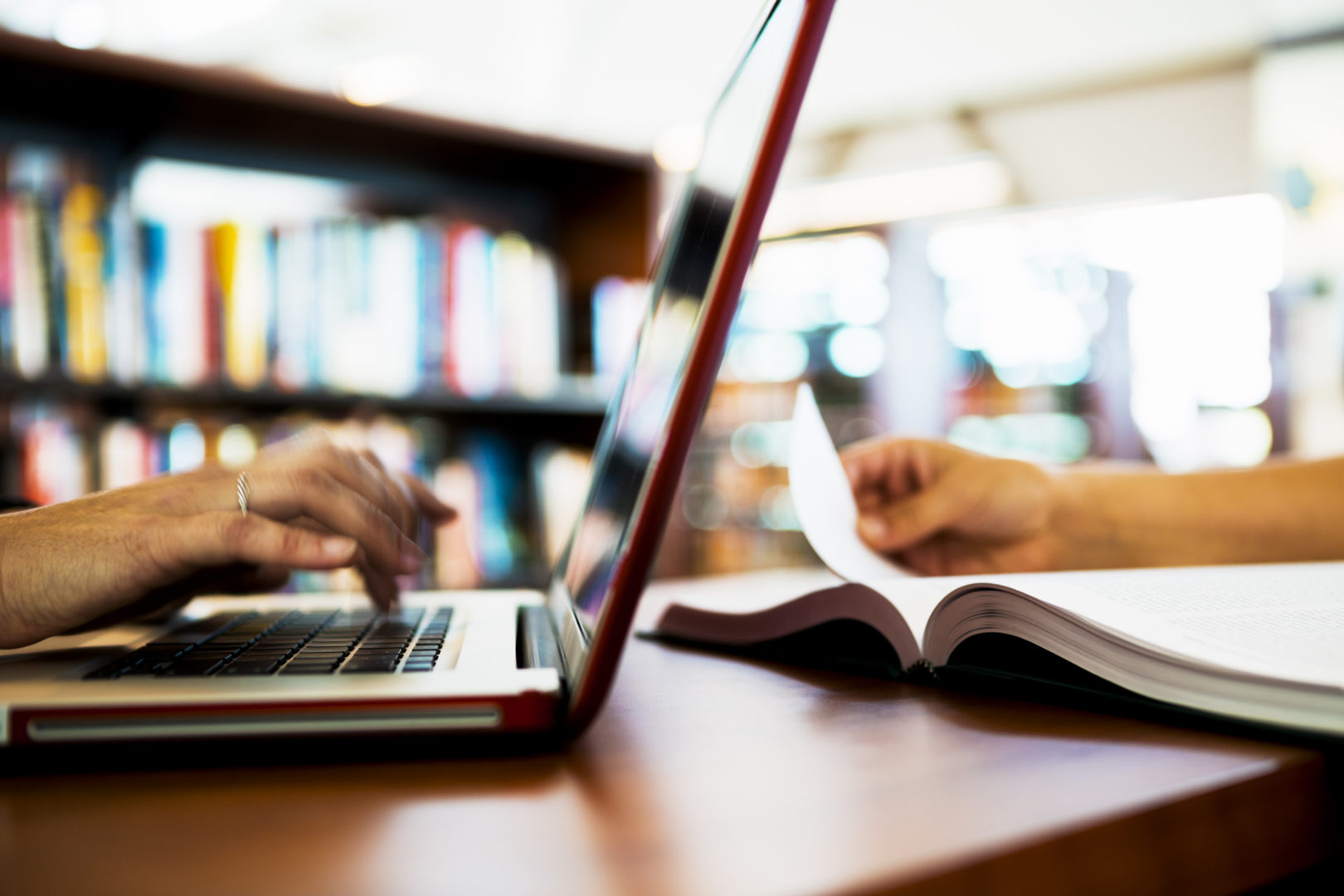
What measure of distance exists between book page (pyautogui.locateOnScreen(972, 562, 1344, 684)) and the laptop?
0.20 m

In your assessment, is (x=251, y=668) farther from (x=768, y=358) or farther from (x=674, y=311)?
(x=768, y=358)

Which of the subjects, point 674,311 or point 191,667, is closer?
point 191,667

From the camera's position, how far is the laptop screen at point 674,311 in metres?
0.36

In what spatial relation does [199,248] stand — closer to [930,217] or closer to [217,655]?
[217,655]

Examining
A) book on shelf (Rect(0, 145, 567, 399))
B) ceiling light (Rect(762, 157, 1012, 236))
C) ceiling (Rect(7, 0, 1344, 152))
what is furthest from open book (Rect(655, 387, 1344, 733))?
ceiling light (Rect(762, 157, 1012, 236))

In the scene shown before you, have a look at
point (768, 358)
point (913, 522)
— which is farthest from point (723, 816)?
point (768, 358)

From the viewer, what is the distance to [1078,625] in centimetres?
41

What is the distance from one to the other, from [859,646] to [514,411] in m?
1.38

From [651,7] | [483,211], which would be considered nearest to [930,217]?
[651,7]

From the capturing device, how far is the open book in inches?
14.3

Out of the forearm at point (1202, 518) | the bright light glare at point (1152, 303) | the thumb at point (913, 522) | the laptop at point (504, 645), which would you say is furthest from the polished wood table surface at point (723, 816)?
the bright light glare at point (1152, 303)

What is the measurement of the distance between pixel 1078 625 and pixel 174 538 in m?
0.43

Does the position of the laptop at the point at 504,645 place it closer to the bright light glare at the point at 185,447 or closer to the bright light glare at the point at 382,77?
the bright light glare at the point at 185,447

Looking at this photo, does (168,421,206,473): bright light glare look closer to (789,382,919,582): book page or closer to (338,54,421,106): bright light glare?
(789,382,919,582): book page
